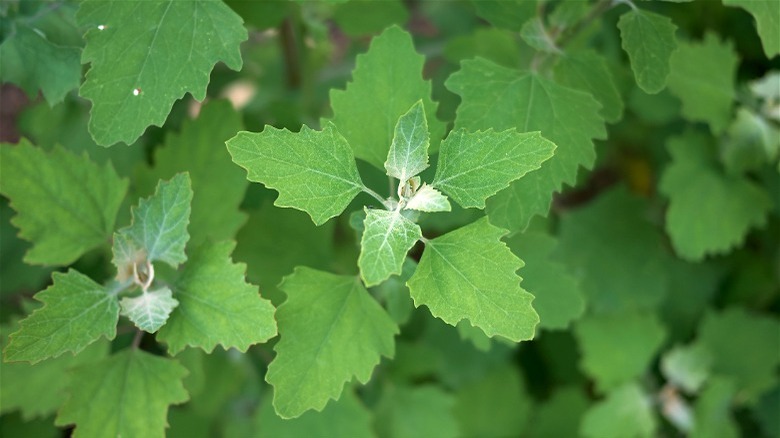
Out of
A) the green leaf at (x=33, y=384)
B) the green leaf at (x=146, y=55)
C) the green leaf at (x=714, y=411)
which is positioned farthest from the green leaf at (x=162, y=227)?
the green leaf at (x=714, y=411)

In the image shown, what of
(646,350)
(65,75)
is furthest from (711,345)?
(65,75)

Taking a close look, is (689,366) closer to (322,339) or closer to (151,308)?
(322,339)

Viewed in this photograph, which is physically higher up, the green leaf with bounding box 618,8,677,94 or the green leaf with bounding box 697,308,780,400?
the green leaf with bounding box 618,8,677,94

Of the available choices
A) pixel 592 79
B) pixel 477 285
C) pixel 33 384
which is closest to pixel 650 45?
pixel 592 79

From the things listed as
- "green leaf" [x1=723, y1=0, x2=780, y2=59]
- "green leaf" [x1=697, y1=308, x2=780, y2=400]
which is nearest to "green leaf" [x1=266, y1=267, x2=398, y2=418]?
"green leaf" [x1=723, y1=0, x2=780, y2=59]

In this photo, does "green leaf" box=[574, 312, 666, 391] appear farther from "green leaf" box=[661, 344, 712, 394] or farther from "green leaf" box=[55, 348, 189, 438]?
"green leaf" box=[55, 348, 189, 438]
